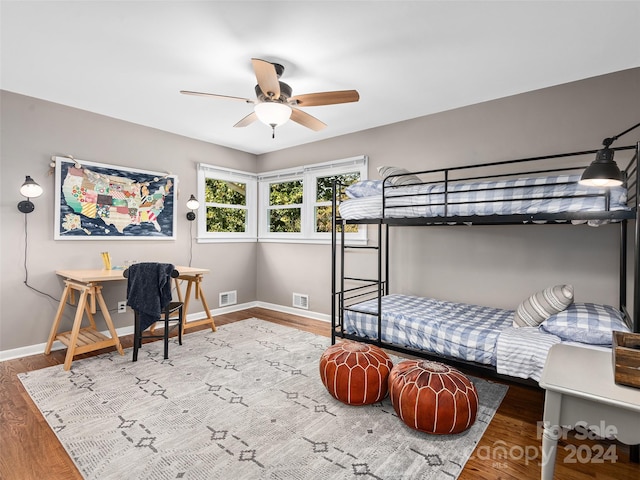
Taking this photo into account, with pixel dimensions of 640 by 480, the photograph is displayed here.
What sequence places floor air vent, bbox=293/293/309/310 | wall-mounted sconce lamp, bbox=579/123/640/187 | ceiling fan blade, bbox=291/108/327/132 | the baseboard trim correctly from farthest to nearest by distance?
1. floor air vent, bbox=293/293/309/310
2. the baseboard trim
3. ceiling fan blade, bbox=291/108/327/132
4. wall-mounted sconce lamp, bbox=579/123/640/187

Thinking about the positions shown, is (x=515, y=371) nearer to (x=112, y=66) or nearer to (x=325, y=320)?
(x=325, y=320)

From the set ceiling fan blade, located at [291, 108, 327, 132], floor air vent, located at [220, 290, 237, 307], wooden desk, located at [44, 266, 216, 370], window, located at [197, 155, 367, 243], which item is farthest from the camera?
floor air vent, located at [220, 290, 237, 307]

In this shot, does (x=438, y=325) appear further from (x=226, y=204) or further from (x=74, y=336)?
(x=226, y=204)

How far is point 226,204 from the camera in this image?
16.5 feet

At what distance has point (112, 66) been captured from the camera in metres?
2.61

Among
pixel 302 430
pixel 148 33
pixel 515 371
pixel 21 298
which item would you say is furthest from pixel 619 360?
pixel 21 298

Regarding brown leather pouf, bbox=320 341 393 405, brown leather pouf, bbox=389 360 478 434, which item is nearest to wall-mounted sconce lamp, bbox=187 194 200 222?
brown leather pouf, bbox=320 341 393 405

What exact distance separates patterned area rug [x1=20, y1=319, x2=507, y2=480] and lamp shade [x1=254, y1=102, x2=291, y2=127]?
2095 millimetres

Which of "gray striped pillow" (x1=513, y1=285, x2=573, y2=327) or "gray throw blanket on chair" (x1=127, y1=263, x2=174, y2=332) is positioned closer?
"gray striped pillow" (x1=513, y1=285, x2=573, y2=327)

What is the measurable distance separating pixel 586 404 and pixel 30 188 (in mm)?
4141

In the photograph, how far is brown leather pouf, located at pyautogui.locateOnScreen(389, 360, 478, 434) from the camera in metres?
1.88

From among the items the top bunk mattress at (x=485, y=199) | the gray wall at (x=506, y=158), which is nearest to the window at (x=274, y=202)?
the gray wall at (x=506, y=158)

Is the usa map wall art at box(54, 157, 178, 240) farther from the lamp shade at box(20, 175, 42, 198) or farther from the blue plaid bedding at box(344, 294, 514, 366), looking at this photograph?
the blue plaid bedding at box(344, 294, 514, 366)

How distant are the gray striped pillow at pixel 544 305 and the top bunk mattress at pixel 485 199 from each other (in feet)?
1.88
